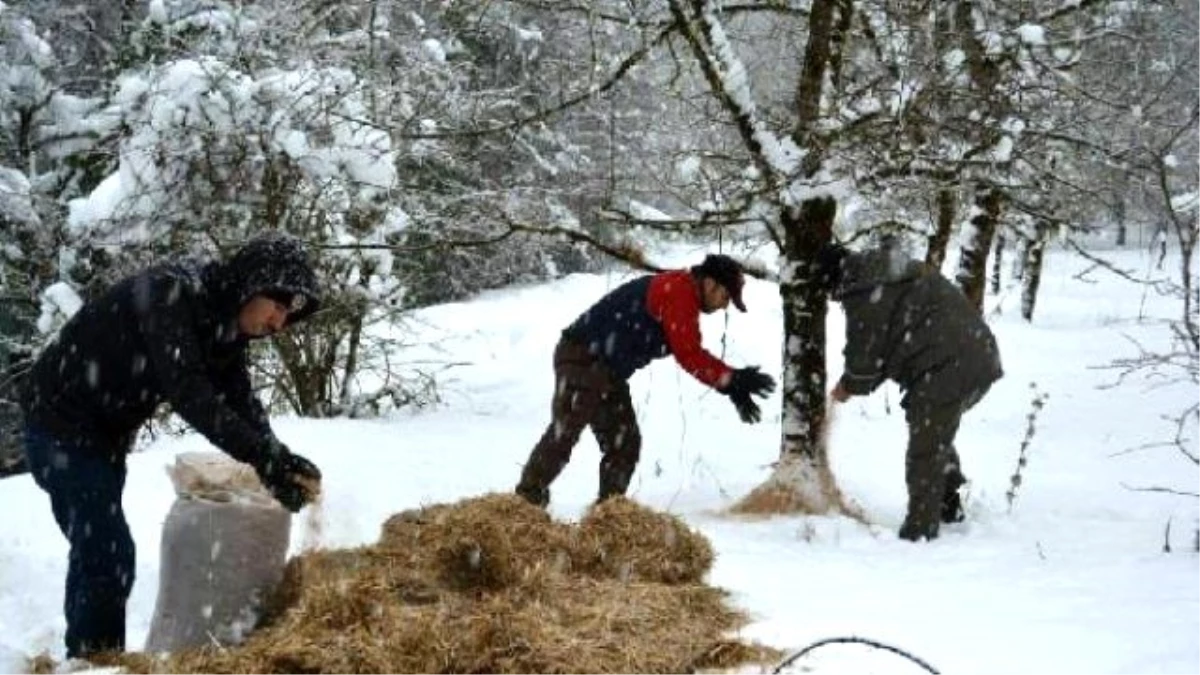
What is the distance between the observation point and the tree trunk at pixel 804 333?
22.6ft

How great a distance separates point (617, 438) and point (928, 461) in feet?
5.54

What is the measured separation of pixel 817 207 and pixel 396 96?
5.24 metres

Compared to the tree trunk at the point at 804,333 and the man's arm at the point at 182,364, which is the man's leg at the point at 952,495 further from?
the man's arm at the point at 182,364

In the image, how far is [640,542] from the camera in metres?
4.66

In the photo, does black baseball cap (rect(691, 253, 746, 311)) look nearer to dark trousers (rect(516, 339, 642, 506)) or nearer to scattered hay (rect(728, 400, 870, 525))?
dark trousers (rect(516, 339, 642, 506))

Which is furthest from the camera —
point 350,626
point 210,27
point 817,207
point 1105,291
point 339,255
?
point 1105,291

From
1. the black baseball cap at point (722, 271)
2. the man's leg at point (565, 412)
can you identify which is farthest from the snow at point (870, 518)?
the black baseball cap at point (722, 271)

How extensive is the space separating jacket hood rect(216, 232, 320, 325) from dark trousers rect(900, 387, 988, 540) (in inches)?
141

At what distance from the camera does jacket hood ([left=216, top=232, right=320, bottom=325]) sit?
12.5ft

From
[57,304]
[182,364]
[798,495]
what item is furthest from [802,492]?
[57,304]

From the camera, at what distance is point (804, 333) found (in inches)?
275

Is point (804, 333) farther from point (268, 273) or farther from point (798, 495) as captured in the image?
point (268, 273)

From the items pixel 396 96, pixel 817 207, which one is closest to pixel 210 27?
pixel 396 96

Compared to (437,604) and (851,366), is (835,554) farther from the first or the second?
(437,604)
